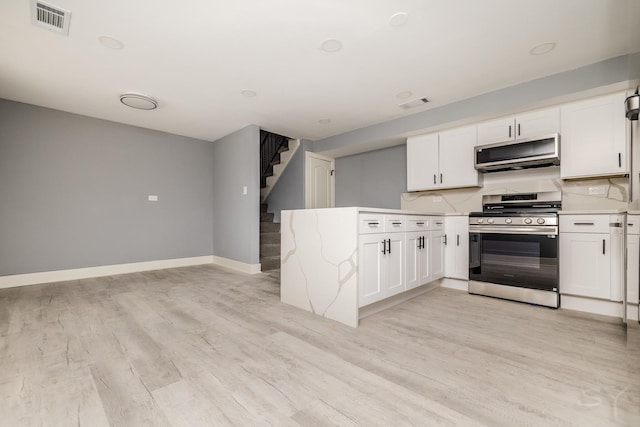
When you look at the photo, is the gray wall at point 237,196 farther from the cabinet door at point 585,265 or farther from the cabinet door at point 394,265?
the cabinet door at point 585,265

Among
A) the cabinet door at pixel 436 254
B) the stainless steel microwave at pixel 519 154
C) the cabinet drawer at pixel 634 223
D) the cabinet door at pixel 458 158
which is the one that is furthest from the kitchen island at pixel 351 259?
the cabinet drawer at pixel 634 223

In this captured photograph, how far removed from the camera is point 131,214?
4590 mm

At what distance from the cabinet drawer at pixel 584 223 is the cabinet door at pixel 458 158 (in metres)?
1.03

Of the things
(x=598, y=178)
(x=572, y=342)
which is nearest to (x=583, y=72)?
(x=598, y=178)

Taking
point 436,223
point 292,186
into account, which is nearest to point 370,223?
point 436,223

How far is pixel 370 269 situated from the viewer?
94.4 inches

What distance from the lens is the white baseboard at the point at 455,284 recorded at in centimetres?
345

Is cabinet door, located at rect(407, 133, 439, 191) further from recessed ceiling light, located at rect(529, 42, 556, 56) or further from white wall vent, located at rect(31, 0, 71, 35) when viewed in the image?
white wall vent, located at rect(31, 0, 71, 35)

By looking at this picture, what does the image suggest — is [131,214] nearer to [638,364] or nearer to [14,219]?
[14,219]

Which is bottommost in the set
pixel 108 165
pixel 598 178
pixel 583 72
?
pixel 598 178

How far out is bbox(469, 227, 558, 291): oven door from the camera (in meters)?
2.76

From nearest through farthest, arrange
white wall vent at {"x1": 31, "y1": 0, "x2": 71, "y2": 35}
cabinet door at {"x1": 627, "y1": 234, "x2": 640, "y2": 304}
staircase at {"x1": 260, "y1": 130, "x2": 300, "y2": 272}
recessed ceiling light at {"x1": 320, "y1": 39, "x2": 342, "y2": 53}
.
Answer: cabinet door at {"x1": 627, "y1": 234, "x2": 640, "y2": 304}
white wall vent at {"x1": 31, "y1": 0, "x2": 71, "y2": 35}
recessed ceiling light at {"x1": 320, "y1": 39, "x2": 342, "y2": 53}
staircase at {"x1": 260, "y1": 130, "x2": 300, "y2": 272}

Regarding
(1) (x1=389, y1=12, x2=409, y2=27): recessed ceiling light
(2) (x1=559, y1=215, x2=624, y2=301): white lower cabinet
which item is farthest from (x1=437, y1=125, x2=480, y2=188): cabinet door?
(1) (x1=389, y1=12, x2=409, y2=27): recessed ceiling light

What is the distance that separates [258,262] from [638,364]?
4.13 meters
